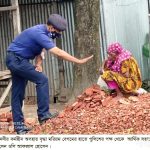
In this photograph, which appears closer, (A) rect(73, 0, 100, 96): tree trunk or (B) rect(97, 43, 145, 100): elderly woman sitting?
(B) rect(97, 43, 145, 100): elderly woman sitting

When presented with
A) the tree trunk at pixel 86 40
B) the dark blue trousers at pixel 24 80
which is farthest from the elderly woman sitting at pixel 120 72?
the dark blue trousers at pixel 24 80

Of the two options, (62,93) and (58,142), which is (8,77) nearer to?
(62,93)

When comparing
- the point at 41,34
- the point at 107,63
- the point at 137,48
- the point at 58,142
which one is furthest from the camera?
the point at 137,48

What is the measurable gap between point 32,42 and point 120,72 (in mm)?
2332

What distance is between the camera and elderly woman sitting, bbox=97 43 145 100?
947 centimetres

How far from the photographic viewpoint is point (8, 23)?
12164mm

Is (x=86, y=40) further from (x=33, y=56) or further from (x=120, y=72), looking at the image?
(x=33, y=56)

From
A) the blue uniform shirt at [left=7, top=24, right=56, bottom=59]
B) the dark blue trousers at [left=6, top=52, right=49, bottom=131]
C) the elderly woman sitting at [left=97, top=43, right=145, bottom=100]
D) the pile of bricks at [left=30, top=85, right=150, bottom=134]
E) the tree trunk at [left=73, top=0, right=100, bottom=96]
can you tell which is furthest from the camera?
the tree trunk at [left=73, top=0, right=100, bottom=96]

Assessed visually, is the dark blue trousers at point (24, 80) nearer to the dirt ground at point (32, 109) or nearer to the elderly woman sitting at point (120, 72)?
the elderly woman sitting at point (120, 72)

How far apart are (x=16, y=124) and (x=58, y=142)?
2688 millimetres

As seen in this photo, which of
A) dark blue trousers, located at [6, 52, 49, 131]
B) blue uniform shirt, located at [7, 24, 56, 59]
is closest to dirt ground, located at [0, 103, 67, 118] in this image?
dark blue trousers, located at [6, 52, 49, 131]

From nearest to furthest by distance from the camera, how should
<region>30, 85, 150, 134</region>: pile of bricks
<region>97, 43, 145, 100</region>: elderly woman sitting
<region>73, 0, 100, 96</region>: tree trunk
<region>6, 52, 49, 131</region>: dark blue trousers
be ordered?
<region>6, 52, 49, 131</region>: dark blue trousers, <region>30, 85, 150, 134</region>: pile of bricks, <region>97, 43, 145, 100</region>: elderly woman sitting, <region>73, 0, 100, 96</region>: tree trunk

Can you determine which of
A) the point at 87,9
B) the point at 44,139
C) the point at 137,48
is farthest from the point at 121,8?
the point at 44,139

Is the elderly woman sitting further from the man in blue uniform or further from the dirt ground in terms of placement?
the man in blue uniform
